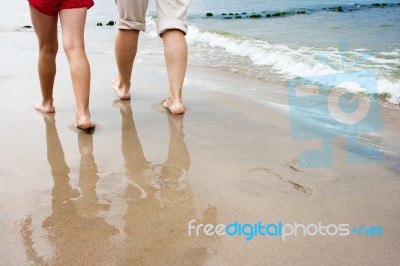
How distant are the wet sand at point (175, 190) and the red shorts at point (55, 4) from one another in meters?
0.74

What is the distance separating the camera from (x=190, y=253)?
4.58 ft

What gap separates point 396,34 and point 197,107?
7235mm

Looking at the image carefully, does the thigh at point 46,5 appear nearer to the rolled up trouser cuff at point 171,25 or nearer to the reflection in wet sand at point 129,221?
the rolled up trouser cuff at point 171,25

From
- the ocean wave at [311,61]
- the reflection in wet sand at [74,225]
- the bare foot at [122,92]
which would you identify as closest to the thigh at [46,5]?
the bare foot at [122,92]

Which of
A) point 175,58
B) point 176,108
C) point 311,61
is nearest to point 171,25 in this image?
point 175,58

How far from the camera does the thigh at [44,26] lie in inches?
104

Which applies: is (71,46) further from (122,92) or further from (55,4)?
(122,92)

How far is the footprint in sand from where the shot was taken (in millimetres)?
1828

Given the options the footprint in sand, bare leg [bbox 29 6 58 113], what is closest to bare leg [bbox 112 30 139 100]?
bare leg [bbox 29 6 58 113]

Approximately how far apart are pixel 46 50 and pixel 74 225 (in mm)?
1694

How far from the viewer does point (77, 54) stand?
2.64m

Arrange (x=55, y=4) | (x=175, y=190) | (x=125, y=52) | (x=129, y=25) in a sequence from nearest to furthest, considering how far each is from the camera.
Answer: (x=175, y=190) → (x=55, y=4) → (x=129, y=25) → (x=125, y=52)

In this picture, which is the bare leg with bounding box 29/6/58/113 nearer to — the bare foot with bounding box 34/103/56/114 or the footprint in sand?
the bare foot with bounding box 34/103/56/114

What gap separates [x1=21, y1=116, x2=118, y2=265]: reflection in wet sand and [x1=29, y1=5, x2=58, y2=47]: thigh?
1107 millimetres
